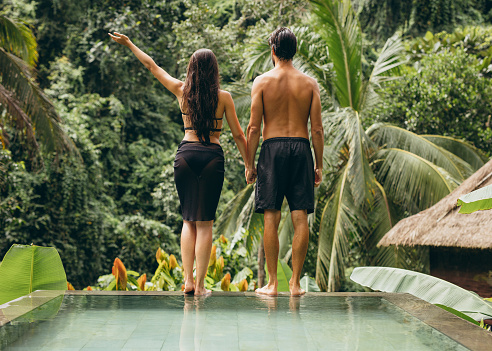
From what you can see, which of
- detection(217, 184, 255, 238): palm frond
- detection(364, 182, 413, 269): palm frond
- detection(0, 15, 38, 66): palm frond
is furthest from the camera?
detection(217, 184, 255, 238): palm frond

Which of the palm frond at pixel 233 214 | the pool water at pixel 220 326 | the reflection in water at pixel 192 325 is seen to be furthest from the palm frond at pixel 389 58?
the reflection in water at pixel 192 325

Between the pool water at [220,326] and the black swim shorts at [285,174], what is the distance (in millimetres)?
736

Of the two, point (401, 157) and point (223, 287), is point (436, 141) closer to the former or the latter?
point (401, 157)

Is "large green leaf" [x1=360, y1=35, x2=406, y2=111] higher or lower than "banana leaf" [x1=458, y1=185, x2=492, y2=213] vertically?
higher

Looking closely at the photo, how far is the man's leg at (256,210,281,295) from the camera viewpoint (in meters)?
4.26

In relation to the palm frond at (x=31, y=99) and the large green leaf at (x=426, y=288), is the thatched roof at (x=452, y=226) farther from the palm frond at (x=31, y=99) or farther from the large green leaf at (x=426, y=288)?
the palm frond at (x=31, y=99)

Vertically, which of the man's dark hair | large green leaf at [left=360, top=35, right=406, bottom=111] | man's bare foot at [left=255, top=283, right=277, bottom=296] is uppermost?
large green leaf at [left=360, top=35, right=406, bottom=111]

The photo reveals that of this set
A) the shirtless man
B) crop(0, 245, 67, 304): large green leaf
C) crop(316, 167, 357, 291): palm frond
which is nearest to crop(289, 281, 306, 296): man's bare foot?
the shirtless man

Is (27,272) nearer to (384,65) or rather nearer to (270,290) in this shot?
(270,290)

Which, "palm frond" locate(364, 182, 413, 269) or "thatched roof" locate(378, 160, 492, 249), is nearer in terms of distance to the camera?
"thatched roof" locate(378, 160, 492, 249)

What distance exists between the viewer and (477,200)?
3695mm

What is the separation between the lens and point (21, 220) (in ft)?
37.7

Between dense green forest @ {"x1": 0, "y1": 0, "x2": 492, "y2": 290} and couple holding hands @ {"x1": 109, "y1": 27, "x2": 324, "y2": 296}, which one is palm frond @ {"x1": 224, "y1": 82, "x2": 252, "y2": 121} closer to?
dense green forest @ {"x1": 0, "y1": 0, "x2": 492, "y2": 290}

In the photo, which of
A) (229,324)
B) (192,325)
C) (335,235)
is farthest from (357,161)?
(192,325)
